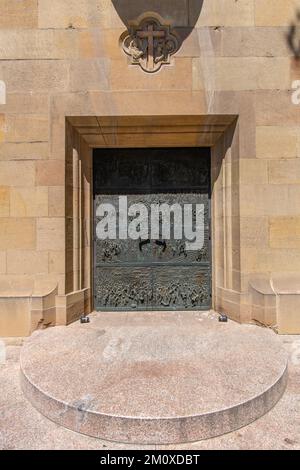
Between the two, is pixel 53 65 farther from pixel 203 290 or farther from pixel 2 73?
pixel 203 290

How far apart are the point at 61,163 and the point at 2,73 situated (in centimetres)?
206

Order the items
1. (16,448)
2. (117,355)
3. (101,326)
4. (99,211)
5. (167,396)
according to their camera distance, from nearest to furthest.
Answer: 1. (16,448)
2. (167,396)
3. (117,355)
4. (101,326)
5. (99,211)

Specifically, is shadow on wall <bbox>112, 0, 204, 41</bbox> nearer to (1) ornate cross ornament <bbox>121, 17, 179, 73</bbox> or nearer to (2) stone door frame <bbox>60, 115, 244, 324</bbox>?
(1) ornate cross ornament <bbox>121, 17, 179, 73</bbox>

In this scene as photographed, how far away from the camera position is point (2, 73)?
17.6ft

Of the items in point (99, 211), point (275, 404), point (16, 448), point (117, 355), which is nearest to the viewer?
point (16, 448)

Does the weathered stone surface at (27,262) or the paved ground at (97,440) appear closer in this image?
the paved ground at (97,440)

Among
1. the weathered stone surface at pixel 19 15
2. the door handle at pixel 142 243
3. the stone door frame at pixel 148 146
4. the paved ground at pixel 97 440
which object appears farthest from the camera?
the door handle at pixel 142 243

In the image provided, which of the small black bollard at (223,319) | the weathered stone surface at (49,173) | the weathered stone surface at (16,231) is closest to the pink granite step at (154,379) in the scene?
the small black bollard at (223,319)

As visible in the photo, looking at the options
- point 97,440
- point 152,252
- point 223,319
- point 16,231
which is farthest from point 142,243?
point 97,440

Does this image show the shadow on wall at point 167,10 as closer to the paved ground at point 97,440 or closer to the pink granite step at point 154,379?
the pink granite step at point 154,379

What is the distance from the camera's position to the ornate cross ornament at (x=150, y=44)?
5.35 metres

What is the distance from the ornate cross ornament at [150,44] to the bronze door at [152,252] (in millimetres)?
1703

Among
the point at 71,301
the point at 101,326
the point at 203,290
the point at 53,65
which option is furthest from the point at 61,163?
the point at 203,290

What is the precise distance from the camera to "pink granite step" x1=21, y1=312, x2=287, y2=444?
280 cm
